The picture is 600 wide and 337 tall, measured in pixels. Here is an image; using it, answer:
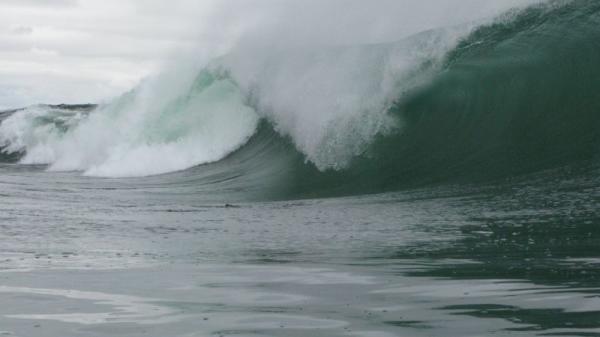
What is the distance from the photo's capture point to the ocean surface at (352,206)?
505 cm

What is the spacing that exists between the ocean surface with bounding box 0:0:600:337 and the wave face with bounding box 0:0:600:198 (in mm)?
38

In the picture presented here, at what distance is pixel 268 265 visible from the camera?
274 inches

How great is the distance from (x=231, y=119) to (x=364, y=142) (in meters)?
8.56

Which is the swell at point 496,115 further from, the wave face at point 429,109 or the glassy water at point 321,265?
the glassy water at point 321,265

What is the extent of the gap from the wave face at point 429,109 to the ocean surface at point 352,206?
0.12ft

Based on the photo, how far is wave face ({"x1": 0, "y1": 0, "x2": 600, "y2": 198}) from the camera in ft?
42.6

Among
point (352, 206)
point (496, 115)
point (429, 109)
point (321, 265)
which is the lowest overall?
point (321, 265)

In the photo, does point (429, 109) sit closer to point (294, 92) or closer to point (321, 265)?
point (294, 92)

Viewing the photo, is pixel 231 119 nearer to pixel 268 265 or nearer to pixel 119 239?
pixel 119 239

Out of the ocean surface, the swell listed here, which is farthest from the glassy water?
the swell

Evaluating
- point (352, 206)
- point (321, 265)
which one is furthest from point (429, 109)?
point (321, 265)

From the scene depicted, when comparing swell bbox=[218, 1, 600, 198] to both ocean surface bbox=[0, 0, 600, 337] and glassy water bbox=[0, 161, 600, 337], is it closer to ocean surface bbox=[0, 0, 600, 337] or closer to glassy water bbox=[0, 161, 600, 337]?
ocean surface bbox=[0, 0, 600, 337]

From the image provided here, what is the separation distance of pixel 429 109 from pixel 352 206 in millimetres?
3964

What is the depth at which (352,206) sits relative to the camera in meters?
11.4
